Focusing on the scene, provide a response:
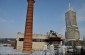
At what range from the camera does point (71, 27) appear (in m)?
147

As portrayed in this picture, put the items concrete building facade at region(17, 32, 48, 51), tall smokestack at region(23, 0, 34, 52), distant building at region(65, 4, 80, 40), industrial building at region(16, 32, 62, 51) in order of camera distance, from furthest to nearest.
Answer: distant building at region(65, 4, 80, 40), industrial building at region(16, 32, 62, 51), concrete building facade at region(17, 32, 48, 51), tall smokestack at region(23, 0, 34, 52)

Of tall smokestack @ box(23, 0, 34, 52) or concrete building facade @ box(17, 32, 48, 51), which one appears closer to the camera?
tall smokestack @ box(23, 0, 34, 52)

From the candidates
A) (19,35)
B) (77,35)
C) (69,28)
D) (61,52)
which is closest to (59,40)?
(19,35)

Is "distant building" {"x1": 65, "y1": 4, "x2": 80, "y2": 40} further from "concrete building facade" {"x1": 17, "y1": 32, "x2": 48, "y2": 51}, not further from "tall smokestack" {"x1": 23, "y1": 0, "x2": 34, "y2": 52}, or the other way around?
"tall smokestack" {"x1": 23, "y1": 0, "x2": 34, "y2": 52}

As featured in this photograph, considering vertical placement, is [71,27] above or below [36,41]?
above

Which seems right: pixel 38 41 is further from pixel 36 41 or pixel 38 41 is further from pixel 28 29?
pixel 28 29

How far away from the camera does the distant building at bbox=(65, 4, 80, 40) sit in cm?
12925

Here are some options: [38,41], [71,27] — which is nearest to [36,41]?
[38,41]

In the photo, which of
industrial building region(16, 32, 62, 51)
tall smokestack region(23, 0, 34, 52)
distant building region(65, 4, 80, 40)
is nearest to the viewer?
tall smokestack region(23, 0, 34, 52)

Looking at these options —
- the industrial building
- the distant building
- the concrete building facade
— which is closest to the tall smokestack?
the concrete building facade

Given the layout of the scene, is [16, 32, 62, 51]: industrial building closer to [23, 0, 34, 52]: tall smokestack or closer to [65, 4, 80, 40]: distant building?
[23, 0, 34, 52]: tall smokestack

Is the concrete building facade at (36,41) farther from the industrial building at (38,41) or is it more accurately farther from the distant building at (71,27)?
the distant building at (71,27)

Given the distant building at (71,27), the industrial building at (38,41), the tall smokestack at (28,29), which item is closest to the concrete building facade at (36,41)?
the industrial building at (38,41)

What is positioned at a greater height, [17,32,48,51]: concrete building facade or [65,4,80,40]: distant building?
[65,4,80,40]: distant building
